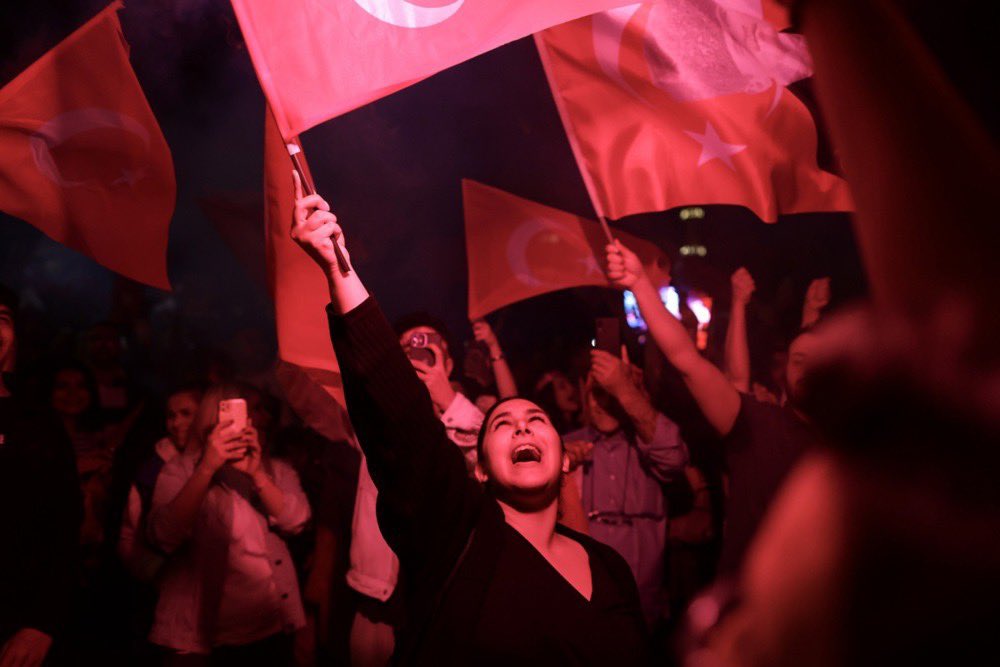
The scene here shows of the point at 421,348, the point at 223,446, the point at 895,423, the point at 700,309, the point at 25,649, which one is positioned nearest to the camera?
the point at 895,423

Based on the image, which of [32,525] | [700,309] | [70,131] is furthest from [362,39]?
[700,309]

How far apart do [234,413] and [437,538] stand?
184cm

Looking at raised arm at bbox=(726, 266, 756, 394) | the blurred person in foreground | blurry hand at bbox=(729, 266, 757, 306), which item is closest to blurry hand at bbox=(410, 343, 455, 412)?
raised arm at bbox=(726, 266, 756, 394)

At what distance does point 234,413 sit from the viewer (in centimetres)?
336

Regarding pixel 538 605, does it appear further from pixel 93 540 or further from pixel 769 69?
pixel 93 540

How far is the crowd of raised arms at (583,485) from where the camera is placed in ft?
1.62

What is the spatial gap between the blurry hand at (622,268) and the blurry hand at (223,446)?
A: 1.78m

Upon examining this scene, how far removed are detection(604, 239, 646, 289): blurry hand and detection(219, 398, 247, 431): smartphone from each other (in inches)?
67.8

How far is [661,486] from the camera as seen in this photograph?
3.88 m

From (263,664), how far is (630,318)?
135 inches

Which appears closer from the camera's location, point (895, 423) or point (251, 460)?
point (895, 423)

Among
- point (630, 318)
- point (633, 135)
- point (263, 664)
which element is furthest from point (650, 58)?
point (263, 664)

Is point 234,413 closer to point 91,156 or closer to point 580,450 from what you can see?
point 91,156

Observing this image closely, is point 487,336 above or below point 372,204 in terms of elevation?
below
